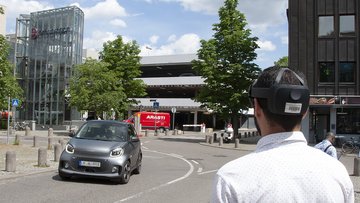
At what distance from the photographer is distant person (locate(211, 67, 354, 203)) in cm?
179

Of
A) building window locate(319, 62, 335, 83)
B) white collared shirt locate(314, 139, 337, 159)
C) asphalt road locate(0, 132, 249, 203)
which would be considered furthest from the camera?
building window locate(319, 62, 335, 83)

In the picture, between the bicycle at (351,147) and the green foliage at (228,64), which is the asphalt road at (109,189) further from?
the green foliage at (228,64)

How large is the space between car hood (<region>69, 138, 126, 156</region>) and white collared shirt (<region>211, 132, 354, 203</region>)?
9605 mm

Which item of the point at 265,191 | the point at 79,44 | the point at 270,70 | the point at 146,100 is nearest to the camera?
the point at 265,191

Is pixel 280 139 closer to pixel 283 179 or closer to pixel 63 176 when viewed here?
pixel 283 179

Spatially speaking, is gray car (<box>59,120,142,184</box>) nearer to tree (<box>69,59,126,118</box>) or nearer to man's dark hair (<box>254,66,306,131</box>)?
man's dark hair (<box>254,66,306,131</box>)

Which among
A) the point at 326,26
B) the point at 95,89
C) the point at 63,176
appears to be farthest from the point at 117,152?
the point at 95,89

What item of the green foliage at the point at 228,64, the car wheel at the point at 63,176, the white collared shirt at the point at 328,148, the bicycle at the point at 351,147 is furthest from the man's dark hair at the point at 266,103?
the green foliage at the point at 228,64

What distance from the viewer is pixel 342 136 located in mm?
31625

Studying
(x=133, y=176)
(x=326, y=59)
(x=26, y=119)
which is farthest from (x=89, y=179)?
(x=26, y=119)

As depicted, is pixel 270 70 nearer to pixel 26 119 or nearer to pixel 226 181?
pixel 226 181

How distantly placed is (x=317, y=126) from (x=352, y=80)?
4.22 m

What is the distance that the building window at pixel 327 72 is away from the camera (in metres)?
32.5

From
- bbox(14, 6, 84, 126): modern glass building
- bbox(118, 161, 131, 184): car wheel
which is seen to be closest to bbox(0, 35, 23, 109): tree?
bbox(118, 161, 131, 184): car wheel
